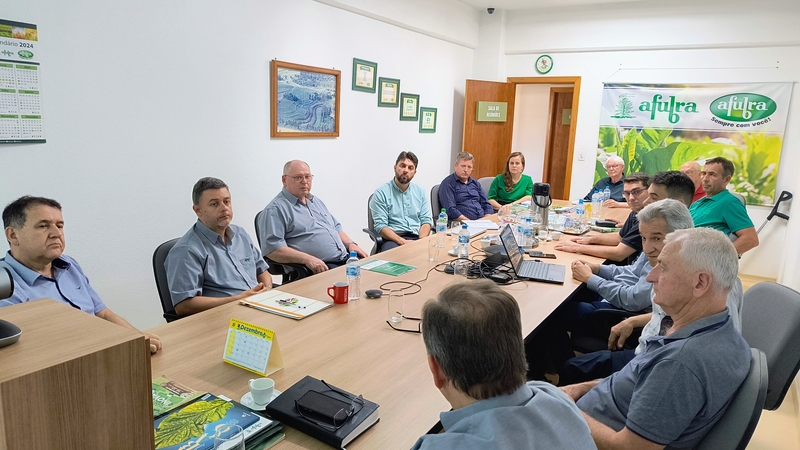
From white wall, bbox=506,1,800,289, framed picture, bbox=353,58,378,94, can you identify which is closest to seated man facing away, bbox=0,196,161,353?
framed picture, bbox=353,58,378,94

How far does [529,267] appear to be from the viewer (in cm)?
294

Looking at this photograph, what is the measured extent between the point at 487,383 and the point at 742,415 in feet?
2.52

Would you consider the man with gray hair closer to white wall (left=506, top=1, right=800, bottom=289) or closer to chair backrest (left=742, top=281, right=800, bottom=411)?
white wall (left=506, top=1, right=800, bottom=289)

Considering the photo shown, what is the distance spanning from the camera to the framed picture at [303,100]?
420 cm

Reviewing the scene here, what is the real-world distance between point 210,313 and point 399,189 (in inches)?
98.8

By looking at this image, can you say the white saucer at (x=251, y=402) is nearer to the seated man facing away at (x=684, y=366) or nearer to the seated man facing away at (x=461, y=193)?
the seated man facing away at (x=684, y=366)

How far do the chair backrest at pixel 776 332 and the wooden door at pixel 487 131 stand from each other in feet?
16.1

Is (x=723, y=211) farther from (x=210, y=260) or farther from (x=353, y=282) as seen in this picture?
(x=210, y=260)

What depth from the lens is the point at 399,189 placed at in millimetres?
4332

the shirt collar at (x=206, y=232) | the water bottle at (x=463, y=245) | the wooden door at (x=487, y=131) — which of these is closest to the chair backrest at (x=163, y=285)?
the shirt collar at (x=206, y=232)

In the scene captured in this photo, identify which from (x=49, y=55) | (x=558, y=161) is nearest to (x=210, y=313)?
(x=49, y=55)

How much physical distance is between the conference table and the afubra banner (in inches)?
187

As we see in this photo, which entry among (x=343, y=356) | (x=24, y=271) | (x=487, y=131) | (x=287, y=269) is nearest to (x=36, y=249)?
(x=24, y=271)

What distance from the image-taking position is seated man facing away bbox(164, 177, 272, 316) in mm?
2326
